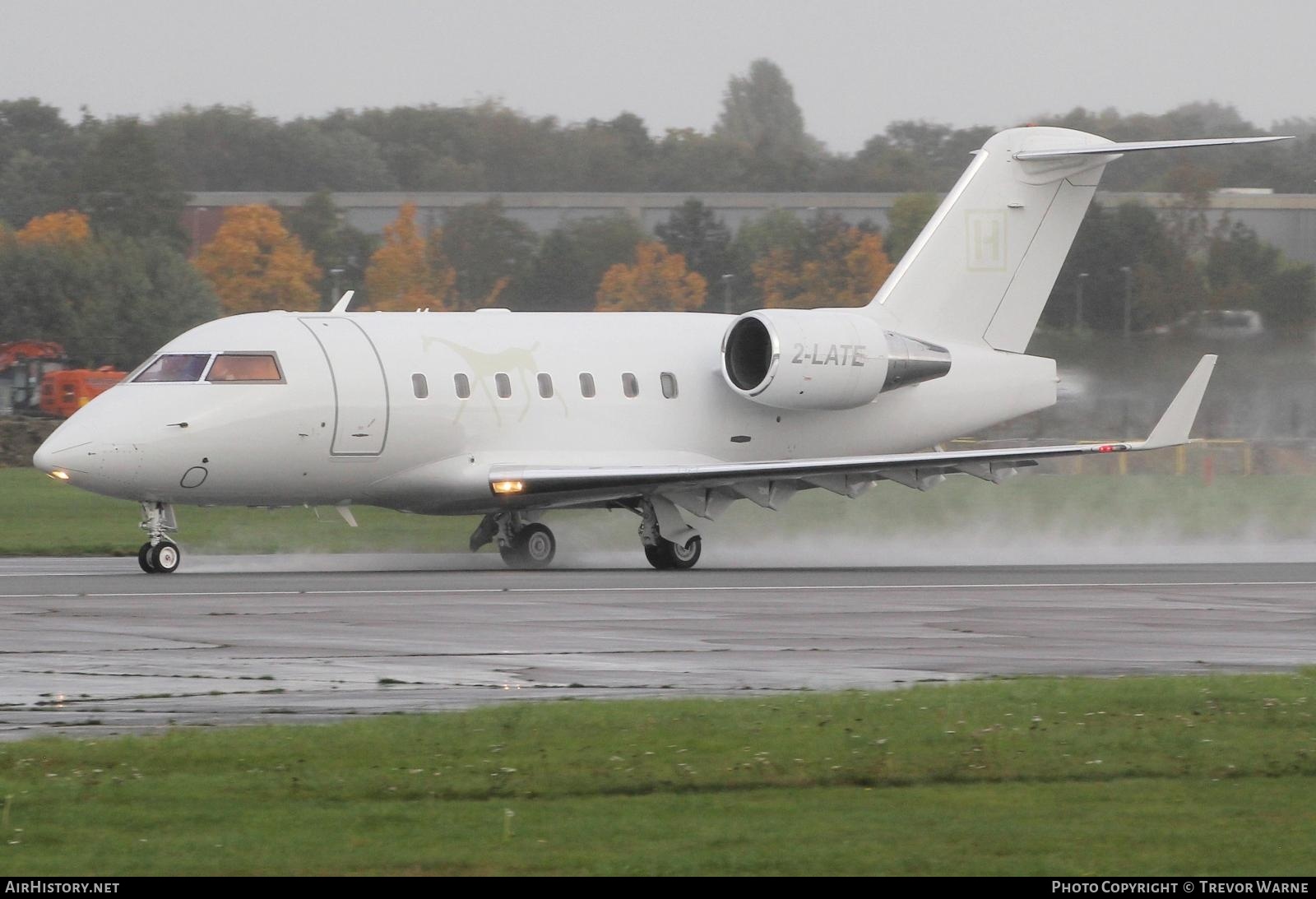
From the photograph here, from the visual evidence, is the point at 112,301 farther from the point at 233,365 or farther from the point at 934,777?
the point at 934,777

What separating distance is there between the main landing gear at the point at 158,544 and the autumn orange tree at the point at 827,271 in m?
38.6

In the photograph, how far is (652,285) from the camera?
207 feet

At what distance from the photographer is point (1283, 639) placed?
53.7ft

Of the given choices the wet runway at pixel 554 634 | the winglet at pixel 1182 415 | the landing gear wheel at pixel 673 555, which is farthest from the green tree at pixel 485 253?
the wet runway at pixel 554 634

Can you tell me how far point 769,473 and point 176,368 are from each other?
756 centimetres

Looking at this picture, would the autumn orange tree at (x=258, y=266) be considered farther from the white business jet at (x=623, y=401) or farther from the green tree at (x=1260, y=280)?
the white business jet at (x=623, y=401)

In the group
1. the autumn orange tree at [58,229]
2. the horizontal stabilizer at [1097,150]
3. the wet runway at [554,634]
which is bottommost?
the wet runway at [554,634]

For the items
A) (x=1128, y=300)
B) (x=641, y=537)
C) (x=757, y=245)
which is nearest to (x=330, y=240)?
(x=757, y=245)

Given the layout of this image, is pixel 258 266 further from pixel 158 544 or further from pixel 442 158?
pixel 158 544

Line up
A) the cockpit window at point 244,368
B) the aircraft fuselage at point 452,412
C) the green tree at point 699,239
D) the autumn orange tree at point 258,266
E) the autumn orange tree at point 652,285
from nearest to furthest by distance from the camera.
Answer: the aircraft fuselage at point 452,412 → the cockpit window at point 244,368 → the autumn orange tree at point 652,285 → the green tree at point 699,239 → the autumn orange tree at point 258,266

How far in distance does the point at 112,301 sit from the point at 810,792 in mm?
61734

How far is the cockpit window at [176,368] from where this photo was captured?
77.6 feet

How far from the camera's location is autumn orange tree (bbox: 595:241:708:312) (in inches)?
2410

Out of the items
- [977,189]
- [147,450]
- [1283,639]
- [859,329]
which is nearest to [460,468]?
[147,450]
